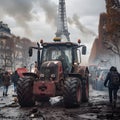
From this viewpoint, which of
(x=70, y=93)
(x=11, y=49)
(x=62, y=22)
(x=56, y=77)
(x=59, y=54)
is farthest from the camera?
(x=62, y=22)

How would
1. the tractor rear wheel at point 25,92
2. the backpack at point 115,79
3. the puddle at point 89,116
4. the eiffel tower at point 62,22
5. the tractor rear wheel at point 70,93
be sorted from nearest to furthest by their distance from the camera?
the puddle at point 89,116
the tractor rear wheel at point 70,93
the tractor rear wheel at point 25,92
the backpack at point 115,79
the eiffel tower at point 62,22

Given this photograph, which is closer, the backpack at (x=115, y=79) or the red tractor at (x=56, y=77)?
the red tractor at (x=56, y=77)

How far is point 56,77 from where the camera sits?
46.9 feet

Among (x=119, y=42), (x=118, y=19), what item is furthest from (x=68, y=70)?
(x=119, y=42)

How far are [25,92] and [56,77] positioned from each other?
4.76ft

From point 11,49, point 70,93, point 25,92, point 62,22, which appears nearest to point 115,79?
point 70,93

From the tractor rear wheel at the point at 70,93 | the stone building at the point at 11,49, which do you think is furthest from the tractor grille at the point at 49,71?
the stone building at the point at 11,49

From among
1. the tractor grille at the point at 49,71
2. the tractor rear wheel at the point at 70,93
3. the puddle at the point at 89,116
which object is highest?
the tractor grille at the point at 49,71

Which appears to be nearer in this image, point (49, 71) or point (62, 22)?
point (49, 71)

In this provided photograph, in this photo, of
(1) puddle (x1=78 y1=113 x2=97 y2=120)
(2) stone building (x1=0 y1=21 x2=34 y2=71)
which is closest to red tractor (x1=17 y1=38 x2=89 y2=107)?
(1) puddle (x1=78 y1=113 x2=97 y2=120)

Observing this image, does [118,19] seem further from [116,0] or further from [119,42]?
[119,42]

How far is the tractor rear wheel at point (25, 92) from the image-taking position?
14070 millimetres

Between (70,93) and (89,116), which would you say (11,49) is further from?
(89,116)

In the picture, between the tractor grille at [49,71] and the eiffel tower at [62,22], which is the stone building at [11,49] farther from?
the tractor grille at [49,71]
